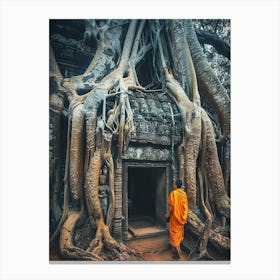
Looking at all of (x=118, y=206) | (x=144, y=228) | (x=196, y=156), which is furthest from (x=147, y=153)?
(x=144, y=228)

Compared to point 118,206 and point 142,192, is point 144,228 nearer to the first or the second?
point 118,206

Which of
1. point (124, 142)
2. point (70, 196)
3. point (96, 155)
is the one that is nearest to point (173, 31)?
point (124, 142)

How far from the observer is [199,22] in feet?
10.8

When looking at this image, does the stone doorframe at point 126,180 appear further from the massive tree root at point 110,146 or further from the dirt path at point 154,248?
the dirt path at point 154,248

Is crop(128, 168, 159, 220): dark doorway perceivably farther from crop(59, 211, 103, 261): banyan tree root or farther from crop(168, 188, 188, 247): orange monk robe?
crop(59, 211, 103, 261): banyan tree root

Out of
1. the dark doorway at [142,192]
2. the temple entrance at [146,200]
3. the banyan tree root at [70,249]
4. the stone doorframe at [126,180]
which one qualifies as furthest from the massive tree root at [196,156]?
the banyan tree root at [70,249]

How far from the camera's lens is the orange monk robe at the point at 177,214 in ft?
9.84

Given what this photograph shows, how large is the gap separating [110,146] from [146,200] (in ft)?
6.36

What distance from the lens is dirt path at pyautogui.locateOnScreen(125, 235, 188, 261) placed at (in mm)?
3066

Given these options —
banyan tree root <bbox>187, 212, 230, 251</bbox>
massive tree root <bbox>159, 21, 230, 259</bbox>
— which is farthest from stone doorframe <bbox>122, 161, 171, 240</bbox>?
banyan tree root <bbox>187, 212, 230, 251</bbox>

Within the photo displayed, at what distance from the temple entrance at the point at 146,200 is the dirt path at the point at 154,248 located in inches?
4.0

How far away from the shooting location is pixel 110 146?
3.07 m

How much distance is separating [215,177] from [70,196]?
2137 mm

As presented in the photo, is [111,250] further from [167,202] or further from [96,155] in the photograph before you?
[96,155]
